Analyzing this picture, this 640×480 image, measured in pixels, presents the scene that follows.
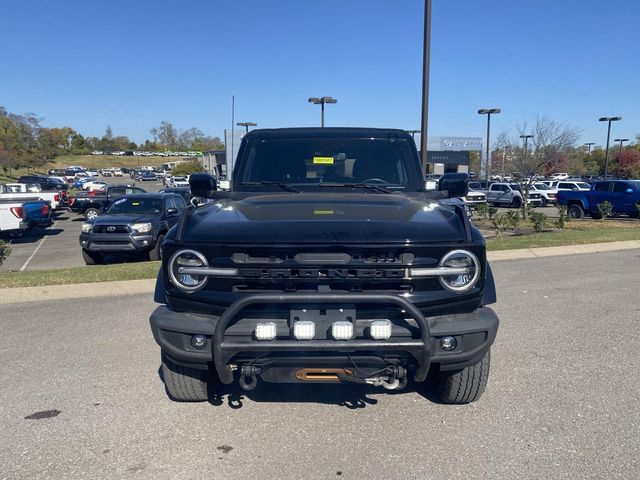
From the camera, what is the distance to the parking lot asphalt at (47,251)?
12.6 meters

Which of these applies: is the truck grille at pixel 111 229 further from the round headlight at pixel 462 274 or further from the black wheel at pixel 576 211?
the black wheel at pixel 576 211

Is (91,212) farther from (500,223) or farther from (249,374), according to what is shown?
(249,374)

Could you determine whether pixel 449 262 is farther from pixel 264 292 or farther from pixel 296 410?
pixel 296 410

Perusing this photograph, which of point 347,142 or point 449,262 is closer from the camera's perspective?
point 449,262

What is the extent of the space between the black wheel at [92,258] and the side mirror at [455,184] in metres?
9.15

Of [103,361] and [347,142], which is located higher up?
[347,142]

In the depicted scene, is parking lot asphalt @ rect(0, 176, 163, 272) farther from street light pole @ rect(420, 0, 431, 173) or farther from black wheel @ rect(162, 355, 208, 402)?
black wheel @ rect(162, 355, 208, 402)

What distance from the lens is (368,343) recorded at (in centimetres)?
305

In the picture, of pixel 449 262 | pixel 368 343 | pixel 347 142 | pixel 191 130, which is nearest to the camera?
pixel 368 343

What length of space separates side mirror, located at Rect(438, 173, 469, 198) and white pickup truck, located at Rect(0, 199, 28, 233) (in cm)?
1487

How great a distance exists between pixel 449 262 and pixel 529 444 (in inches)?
49.1

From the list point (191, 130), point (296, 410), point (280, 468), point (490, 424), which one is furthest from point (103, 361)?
point (191, 130)

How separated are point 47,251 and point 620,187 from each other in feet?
69.2

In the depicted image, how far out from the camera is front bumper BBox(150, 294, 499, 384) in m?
3.05
